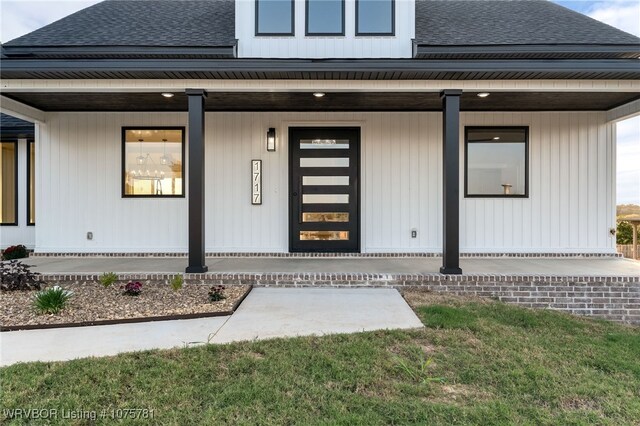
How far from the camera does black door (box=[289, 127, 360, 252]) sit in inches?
247

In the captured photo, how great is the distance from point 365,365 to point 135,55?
5208mm

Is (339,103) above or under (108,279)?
above

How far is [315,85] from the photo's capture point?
474 centimetres

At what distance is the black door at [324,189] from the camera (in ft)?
20.6

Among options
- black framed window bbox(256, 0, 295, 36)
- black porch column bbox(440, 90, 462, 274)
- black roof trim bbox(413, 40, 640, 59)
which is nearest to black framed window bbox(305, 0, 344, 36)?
black framed window bbox(256, 0, 295, 36)

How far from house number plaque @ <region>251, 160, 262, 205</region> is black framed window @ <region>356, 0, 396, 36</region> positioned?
2.84 metres

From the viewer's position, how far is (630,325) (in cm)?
420

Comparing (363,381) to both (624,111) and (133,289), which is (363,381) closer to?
(133,289)

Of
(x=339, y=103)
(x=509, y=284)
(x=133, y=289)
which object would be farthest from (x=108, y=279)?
(x=509, y=284)

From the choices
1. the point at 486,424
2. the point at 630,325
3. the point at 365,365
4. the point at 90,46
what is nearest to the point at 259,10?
the point at 90,46

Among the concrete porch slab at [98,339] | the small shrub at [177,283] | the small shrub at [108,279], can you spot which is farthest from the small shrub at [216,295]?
the small shrub at [108,279]

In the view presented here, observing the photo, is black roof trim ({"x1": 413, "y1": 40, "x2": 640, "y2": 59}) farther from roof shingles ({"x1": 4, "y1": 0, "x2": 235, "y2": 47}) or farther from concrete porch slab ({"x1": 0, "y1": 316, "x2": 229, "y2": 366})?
concrete porch slab ({"x1": 0, "y1": 316, "x2": 229, "y2": 366})

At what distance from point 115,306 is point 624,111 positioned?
806 centimetres

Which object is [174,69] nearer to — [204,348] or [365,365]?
[204,348]
